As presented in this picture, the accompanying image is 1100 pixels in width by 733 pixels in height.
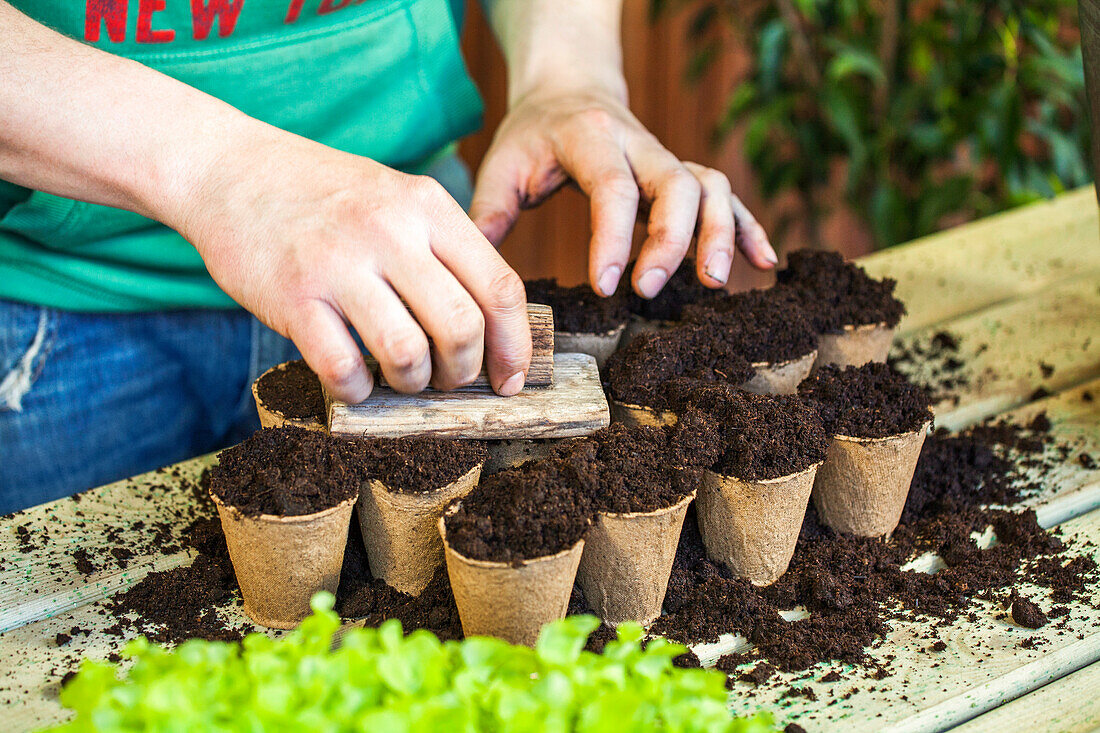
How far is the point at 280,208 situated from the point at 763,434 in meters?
0.52

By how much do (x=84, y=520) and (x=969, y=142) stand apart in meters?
2.70

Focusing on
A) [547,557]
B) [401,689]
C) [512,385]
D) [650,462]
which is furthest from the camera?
[512,385]

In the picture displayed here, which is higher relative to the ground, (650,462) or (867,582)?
(650,462)

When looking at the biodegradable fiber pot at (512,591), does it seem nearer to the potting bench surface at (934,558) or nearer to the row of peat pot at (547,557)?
the row of peat pot at (547,557)

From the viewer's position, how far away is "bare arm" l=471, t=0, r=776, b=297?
1170 mm

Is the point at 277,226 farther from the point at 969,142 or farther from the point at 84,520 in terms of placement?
the point at 969,142

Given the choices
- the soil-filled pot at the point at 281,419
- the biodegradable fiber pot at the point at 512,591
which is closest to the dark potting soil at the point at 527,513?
the biodegradable fiber pot at the point at 512,591

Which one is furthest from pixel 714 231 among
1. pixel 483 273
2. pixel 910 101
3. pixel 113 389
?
pixel 910 101

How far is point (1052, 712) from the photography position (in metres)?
0.78

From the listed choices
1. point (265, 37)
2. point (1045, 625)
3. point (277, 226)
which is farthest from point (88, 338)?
point (1045, 625)

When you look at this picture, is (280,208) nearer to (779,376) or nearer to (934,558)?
(779,376)

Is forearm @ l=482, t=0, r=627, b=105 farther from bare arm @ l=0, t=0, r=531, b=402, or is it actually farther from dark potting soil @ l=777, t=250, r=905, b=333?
bare arm @ l=0, t=0, r=531, b=402

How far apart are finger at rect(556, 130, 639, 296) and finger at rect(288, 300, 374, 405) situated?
1.19 feet

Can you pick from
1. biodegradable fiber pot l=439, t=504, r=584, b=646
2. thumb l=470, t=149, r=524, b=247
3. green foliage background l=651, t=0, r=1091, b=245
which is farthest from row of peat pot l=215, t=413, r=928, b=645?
green foliage background l=651, t=0, r=1091, b=245
